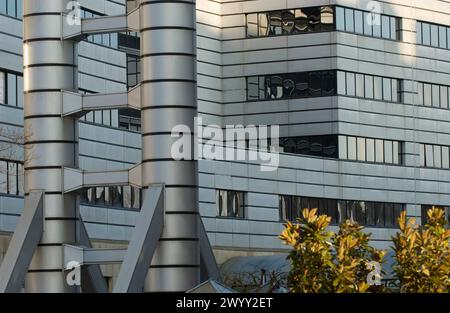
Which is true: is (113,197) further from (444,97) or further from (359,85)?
(444,97)

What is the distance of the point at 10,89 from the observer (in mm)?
54375

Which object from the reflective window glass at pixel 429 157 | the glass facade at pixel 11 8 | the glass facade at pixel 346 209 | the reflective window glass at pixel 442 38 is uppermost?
the reflective window glass at pixel 442 38

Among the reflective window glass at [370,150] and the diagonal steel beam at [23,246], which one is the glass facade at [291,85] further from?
the diagonal steel beam at [23,246]

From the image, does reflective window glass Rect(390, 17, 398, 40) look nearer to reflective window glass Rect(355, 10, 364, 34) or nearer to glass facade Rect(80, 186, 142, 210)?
reflective window glass Rect(355, 10, 364, 34)

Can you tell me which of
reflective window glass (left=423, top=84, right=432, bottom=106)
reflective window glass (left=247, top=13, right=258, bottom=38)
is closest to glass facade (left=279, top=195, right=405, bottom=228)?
reflective window glass (left=423, top=84, right=432, bottom=106)

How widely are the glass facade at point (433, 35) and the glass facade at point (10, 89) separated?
3200cm

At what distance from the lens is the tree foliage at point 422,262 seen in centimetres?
3145

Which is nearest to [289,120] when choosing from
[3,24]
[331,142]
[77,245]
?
[331,142]

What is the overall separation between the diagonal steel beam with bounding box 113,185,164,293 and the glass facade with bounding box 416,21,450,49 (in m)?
46.0

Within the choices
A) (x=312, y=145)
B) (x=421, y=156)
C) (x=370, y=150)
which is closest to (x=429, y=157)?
(x=421, y=156)

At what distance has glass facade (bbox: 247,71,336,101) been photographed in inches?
3022

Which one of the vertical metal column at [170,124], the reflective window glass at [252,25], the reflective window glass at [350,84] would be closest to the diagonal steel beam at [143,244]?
the vertical metal column at [170,124]

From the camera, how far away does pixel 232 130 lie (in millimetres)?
77812
